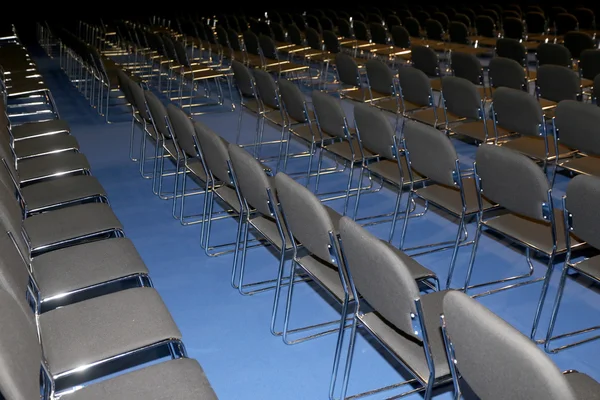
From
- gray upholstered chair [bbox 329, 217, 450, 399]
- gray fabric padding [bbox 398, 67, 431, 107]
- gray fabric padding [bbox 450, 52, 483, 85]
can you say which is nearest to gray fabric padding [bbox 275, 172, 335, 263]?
gray upholstered chair [bbox 329, 217, 450, 399]

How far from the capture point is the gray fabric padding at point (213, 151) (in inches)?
143

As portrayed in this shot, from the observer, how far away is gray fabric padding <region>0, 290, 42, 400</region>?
1.73 metres

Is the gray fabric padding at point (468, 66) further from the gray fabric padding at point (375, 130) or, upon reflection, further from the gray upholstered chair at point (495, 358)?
the gray upholstered chair at point (495, 358)

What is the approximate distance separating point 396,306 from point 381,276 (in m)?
0.12

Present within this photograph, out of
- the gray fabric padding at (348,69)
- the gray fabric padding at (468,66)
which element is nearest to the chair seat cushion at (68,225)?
the gray fabric padding at (348,69)

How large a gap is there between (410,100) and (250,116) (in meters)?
2.79

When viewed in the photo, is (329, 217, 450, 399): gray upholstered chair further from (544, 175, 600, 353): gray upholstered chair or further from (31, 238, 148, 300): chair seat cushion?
(31, 238, 148, 300): chair seat cushion

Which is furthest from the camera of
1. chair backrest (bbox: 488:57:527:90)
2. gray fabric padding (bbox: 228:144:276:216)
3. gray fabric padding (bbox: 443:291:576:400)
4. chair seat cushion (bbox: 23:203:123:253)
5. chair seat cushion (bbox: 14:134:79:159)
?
chair backrest (bbox: 488:57:527:90)

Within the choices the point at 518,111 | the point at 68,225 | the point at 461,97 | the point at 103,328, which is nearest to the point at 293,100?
the point at 461,97

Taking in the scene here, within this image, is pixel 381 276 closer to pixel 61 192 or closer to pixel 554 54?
pixel 61 192

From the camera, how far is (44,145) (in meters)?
4.93

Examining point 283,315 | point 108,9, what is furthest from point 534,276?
point 108,9

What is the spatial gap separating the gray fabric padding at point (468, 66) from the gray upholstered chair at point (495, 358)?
15.6 ft

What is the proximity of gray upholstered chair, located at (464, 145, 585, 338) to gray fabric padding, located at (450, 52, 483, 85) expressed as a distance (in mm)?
3160
